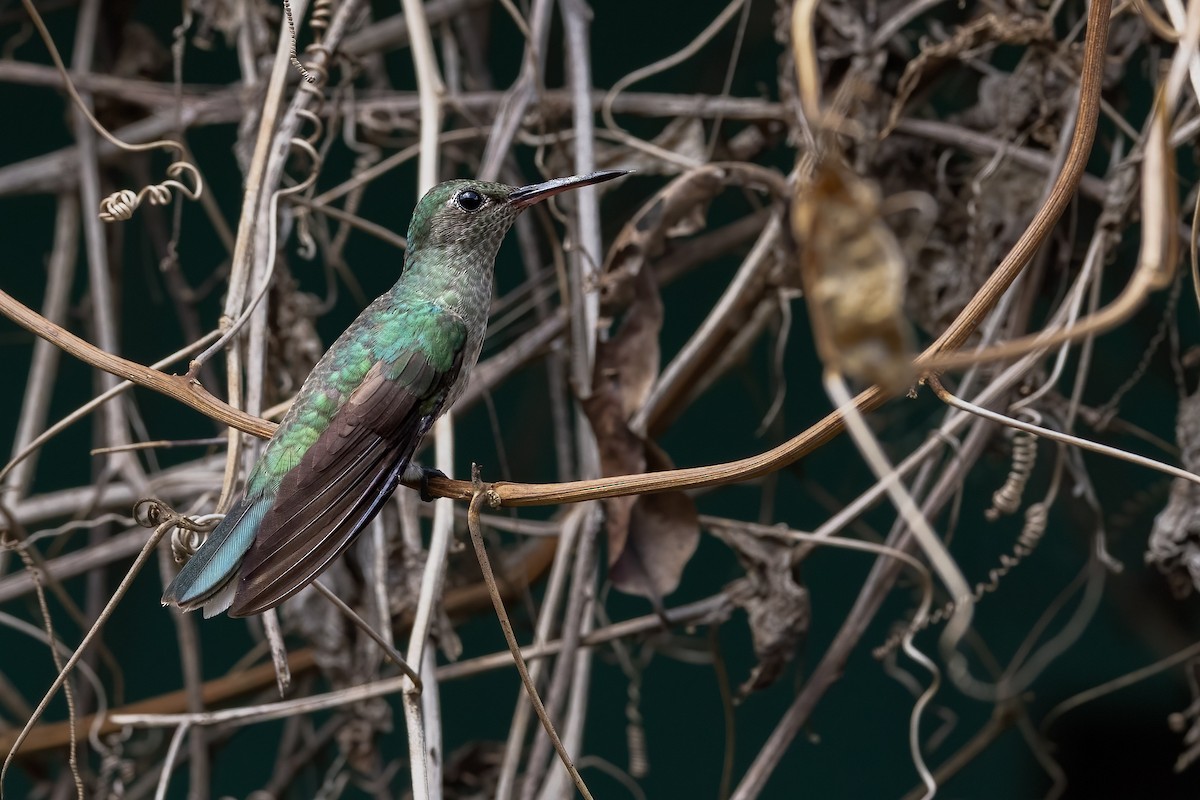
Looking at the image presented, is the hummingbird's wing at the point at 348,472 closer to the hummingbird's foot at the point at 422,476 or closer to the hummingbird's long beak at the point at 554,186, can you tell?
the hummingbird's foot at the point at 422,476

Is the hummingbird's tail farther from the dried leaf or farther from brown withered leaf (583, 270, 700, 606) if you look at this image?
the dried leaf

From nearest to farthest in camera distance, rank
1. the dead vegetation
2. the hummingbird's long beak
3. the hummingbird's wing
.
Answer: the hummingbird's wing, the hummingbird's long beak, the dead vegetation

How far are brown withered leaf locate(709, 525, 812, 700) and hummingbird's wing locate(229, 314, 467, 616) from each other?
23.3 inches

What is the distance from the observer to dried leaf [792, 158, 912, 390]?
19.0 inches

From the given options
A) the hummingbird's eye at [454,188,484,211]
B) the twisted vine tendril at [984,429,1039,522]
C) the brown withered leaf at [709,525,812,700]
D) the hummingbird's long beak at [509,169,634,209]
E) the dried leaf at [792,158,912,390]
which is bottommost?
the brown withered leaf at [709,525,812,700]

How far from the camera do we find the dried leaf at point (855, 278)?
0.48 meters

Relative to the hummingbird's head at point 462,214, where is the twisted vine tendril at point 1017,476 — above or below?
below

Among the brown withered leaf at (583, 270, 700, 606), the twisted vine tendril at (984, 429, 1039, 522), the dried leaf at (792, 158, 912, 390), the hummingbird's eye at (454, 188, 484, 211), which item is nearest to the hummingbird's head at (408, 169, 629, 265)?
the hummingbird's eye at (454, 188, 484, 211)

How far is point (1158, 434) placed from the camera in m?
2.62

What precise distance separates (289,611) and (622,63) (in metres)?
1.61

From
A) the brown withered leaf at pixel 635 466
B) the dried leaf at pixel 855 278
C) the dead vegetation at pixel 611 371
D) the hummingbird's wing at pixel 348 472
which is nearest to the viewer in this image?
the dried leaf at pixel 855 278

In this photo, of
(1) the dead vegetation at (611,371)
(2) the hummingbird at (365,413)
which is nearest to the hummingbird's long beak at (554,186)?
(2) the hummingbird at (365,413)

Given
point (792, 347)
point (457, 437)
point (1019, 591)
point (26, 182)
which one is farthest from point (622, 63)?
point (1019, 591)

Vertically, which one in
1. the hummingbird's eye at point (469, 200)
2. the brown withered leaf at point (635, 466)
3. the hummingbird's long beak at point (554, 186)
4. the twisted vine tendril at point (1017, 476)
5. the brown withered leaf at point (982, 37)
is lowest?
the twisted vine tendril at point (1017, 476)
